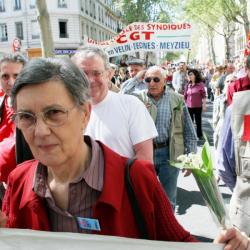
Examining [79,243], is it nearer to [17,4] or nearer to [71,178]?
[71,178]

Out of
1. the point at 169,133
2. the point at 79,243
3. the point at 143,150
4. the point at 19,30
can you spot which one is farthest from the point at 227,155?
the point at 19,30

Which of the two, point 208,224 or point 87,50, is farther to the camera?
point 208,224

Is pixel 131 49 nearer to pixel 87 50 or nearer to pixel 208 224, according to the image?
pixel 208 224

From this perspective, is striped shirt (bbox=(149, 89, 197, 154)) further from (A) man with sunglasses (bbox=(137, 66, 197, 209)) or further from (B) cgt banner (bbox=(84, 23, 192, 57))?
(B) cgt banner (bbox=(84, 23, 192, 57))

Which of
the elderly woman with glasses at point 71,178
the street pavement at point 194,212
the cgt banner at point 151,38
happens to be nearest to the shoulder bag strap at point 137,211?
the elderly woman with glasses at point 71,178

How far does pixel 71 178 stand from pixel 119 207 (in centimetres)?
26

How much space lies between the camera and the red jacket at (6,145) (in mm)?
2745

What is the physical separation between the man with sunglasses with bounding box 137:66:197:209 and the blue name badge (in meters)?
2.66

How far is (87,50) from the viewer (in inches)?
114

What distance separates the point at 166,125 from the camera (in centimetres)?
428

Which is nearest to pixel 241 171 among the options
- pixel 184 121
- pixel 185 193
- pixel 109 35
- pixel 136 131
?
pixel 136 131

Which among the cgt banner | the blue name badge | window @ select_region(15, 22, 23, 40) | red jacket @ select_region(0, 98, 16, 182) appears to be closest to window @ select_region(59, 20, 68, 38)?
window @ select_region(15, 22, 23, 40)

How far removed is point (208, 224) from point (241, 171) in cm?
223

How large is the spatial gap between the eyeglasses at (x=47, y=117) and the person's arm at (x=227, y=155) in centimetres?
132
